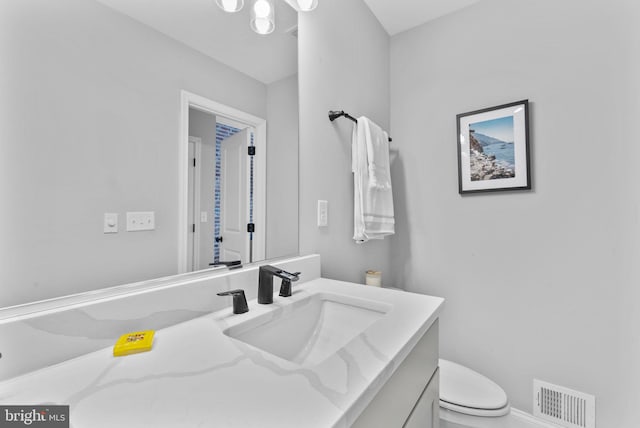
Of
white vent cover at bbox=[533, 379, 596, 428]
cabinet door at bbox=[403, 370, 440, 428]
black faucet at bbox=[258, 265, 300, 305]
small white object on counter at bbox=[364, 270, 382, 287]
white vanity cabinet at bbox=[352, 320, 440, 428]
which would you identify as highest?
black faucet at bbox=[258, 265, 300, 305]

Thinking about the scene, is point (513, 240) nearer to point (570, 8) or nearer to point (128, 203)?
point (570, 8)

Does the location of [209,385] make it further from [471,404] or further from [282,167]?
[471,404]

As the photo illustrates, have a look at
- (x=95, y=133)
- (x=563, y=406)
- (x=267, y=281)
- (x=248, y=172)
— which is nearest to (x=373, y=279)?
(x=267, y=281)

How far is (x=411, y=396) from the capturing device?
637mm

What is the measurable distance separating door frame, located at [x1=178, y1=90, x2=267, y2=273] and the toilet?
3.25ft

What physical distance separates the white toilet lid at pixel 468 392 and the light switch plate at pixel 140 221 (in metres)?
1.28

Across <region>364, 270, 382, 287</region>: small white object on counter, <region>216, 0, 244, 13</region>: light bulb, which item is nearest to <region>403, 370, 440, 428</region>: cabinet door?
<region>364, 270, 382, 287</region>: small white object on counter

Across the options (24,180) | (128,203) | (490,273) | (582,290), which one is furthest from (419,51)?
(24,180)

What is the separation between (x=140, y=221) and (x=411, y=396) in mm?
785

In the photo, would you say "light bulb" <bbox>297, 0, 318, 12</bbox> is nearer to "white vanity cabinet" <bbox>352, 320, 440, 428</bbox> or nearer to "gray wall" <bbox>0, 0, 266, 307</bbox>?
"gray wall" <bbox>0, 0, 266, 307</bbox>

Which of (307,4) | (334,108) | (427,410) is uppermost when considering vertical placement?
(307,4)

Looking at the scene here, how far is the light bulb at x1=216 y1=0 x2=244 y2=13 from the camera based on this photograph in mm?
855

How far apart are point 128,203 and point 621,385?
2.03m

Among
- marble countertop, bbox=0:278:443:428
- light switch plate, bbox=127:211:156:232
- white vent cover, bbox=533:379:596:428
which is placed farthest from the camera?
white vent cover, bbox=533:379:596:428
